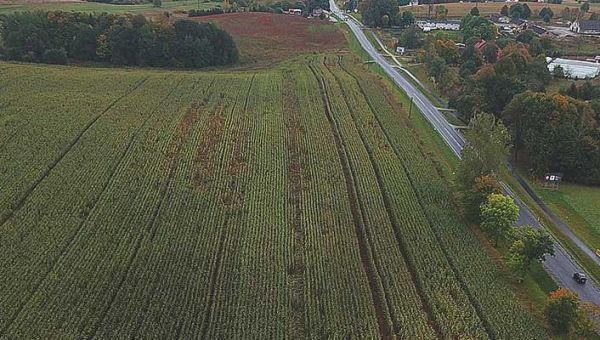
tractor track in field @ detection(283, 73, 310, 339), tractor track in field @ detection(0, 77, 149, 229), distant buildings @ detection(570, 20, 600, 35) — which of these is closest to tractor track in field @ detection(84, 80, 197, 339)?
tractor track in field @ detection(0, 77, 149, 229)

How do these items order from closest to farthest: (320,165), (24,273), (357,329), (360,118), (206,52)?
1. (357,329)
2. (24,273)
3. (320,165)
4. (360,118)
5. (206,52)

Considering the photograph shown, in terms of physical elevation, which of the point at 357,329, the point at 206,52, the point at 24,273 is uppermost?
the point at 206,52

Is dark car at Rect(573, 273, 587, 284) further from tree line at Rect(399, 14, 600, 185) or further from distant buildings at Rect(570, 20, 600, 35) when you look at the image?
distant buildings at Rect(570, 20, 600, 35)

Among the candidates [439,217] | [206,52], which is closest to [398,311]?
[439,217]

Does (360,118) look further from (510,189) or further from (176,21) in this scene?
(176,21)

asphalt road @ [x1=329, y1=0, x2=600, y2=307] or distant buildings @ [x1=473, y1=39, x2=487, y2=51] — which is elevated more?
distant buildings @ [x1=473, y1=39, x2=487, y2=51]
